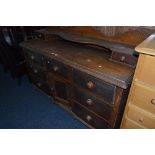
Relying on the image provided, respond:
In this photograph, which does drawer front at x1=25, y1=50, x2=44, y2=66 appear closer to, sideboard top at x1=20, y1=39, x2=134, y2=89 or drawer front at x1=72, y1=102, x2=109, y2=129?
sideboard top at x1=20, y1=39, x2=134, y2=89

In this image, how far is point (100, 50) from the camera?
5.46ft

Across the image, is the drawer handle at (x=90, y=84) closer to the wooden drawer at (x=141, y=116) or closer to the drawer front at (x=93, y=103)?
the drawer front at (x=93, y=103)

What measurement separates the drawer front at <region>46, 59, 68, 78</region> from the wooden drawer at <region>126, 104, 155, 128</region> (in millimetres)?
775

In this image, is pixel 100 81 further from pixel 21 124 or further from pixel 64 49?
pixel 21 124

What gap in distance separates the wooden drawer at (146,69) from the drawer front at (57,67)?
81 cm

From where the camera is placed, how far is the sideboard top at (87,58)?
118 centimetres

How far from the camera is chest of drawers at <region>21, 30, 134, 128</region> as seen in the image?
4.07ft

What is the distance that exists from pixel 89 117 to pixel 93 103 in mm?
259

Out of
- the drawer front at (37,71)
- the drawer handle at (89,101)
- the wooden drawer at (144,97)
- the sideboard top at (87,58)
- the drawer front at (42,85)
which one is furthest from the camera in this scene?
the drawer front at (42,85)

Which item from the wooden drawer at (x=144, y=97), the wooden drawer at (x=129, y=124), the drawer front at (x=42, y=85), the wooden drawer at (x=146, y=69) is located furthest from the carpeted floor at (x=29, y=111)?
the wooden drawer at (x=146, y=69)

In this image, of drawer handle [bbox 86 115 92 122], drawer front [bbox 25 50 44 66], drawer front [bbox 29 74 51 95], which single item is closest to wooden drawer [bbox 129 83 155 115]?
drawer handle [bbox 86 115 92 122]

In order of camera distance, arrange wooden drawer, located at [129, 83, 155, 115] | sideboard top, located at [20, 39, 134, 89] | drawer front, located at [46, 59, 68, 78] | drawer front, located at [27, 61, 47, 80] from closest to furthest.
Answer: wooden drawer, located at [129, 83, 155, 115] → sideboard top, located at [20, 39, 134, 89] → drawer front, located at [46, 59, 68, 78] → drawer front, located at [27, 61, 47, 80]

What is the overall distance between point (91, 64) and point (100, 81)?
0.64 feet

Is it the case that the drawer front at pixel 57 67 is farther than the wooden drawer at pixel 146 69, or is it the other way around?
the drawer front at pixel 57 67
